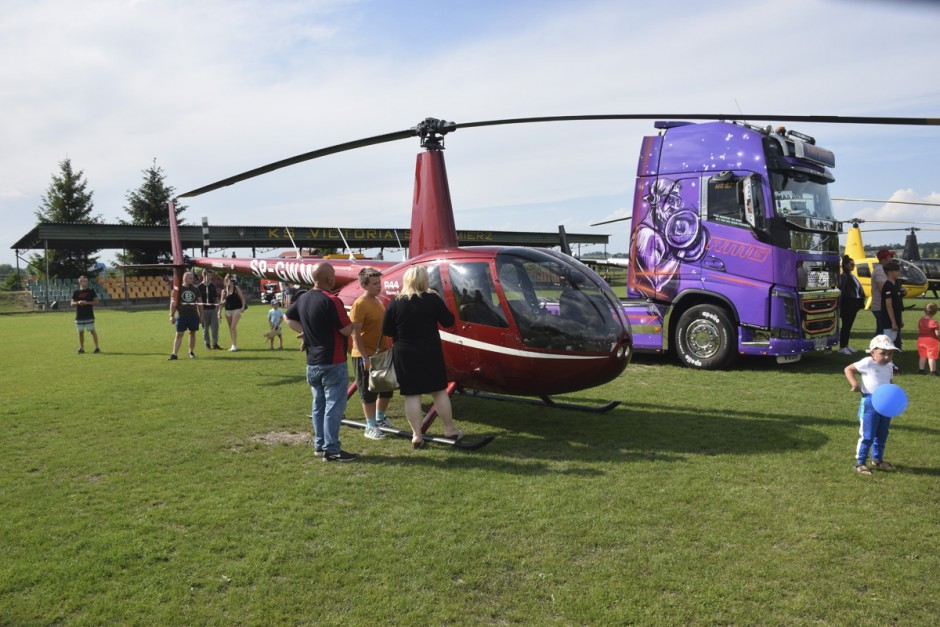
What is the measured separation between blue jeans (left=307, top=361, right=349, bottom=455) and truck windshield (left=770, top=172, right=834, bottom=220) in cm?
Answer: 713

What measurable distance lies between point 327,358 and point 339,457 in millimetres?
923

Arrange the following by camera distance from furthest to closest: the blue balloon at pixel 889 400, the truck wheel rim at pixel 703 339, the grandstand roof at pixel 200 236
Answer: the grandstand roof at pixel 200 236
the truck wheel rim at pixel 703 339
the blue balloon at pixel 889 400

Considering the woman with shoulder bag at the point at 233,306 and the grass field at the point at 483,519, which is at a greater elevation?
the woman with shoulder bag at the point at 233,306

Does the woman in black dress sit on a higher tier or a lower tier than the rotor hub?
lower

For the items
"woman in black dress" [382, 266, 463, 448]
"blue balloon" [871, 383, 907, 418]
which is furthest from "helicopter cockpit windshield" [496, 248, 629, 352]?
"blue balloon" [871, 383, 907, 418]

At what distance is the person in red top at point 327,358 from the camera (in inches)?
235

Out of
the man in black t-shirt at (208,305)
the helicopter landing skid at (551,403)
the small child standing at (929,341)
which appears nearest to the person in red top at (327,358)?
the helicopter landing skid at (551,403)

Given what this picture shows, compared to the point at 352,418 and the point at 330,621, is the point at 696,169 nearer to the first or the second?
the point at 352,418

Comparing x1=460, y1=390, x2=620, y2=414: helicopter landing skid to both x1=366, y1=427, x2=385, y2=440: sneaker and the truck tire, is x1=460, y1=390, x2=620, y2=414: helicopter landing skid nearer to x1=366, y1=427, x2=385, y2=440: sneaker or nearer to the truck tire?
x1=366, y1=427, x2=385, y2=440: sneaker

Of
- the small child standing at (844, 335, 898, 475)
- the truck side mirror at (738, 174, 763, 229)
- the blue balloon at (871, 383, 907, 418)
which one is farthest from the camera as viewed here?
the truck side mirror at (738, 174, 763, 229)

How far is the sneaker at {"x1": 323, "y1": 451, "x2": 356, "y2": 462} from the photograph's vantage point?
19.8 feet

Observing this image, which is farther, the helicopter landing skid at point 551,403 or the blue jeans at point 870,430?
the helicopter landing skid at point 551,403

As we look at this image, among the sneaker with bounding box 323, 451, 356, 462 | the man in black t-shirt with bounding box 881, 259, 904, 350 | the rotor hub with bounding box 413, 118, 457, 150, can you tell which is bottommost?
the sneaker with bounding box 323, 451, 356, 462

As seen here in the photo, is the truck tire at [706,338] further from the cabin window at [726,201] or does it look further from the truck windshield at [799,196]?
the truck windshield at [799,196]
